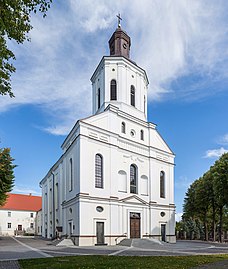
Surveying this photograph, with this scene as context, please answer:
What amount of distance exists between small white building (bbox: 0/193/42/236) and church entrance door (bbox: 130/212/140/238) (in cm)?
4173

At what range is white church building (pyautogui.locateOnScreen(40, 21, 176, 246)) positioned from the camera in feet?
98.7

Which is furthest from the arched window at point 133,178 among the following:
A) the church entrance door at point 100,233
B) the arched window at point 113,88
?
the arched window at point 113,88

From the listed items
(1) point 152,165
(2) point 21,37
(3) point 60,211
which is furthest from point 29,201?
(2) point 21,37

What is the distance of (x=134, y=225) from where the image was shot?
33594 millimetres

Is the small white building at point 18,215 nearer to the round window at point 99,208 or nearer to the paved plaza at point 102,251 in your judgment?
the round window at point 99,208

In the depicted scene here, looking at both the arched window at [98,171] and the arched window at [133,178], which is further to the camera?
the arched window at [133,178]

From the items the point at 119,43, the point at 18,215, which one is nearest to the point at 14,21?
the point at 119,43

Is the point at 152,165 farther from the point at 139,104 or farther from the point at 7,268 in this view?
the point at 7,268

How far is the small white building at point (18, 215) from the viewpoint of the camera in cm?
6950

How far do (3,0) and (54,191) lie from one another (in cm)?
3790

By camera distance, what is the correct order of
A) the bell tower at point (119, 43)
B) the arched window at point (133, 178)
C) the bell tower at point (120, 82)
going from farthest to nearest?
the bell tower at point (119, 43) < the bell tower at point (120, 82) < the arched window at point (133, 178)

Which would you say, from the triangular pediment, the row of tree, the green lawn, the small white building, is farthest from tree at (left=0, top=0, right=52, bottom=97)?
the small white building

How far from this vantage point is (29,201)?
76938mm

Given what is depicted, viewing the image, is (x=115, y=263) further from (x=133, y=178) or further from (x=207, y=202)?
(x=207, y=202)
